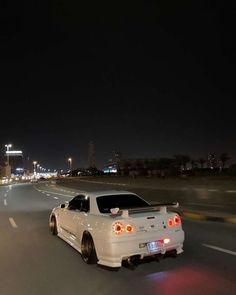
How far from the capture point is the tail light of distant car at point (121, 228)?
742 centimetres

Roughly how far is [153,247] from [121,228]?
692mm

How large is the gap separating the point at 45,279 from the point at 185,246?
3.78 metres

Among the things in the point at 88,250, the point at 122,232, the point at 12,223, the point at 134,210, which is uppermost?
the point at 134,210

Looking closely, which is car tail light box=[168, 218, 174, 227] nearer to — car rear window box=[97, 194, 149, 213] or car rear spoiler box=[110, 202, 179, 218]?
car rear spoiler box=[110, 202, 179, 218]

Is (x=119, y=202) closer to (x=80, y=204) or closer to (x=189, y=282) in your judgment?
(x=80, y=204)

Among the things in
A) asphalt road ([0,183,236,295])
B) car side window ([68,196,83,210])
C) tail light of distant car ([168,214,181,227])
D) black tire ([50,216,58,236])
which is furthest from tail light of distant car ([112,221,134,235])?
black tire ([50,216,58,236])

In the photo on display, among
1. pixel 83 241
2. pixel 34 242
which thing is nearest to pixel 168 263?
pixel 83 241

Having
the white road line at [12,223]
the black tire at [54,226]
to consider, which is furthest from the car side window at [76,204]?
the white road line at [12,223]

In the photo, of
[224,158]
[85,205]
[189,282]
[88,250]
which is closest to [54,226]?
[85,205]

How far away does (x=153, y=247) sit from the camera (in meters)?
7.61

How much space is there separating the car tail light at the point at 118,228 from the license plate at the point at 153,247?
0.55 m

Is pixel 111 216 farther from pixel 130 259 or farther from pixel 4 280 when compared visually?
pixel 4 280

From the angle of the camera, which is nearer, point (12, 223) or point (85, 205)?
point (85, 205)

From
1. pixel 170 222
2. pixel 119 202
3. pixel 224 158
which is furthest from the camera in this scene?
pixel 224 158
